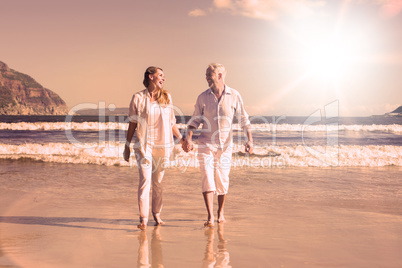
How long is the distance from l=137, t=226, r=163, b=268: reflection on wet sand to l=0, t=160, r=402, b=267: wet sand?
1cm

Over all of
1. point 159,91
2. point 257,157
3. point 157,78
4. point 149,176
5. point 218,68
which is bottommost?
point 257,157

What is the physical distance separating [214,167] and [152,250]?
1.50 m

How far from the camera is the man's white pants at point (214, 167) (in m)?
4.87

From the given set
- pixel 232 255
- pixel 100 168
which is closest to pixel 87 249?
pixel 232 255

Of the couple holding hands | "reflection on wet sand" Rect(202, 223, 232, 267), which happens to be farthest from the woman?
"reflection on wet sand" Rect(202, 223, 232, 267)

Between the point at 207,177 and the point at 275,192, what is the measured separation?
10.4 ft

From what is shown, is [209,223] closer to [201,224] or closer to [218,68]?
[201,224]

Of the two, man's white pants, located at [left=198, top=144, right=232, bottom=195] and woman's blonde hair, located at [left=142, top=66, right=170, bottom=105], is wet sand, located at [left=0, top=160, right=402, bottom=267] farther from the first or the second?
woman's blonde hair, located at [left=142, top=66, right=170, bottom=105]

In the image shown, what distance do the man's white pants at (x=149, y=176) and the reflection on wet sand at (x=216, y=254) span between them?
0.86 metres

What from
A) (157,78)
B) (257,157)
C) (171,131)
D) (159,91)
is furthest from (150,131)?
(257,157)

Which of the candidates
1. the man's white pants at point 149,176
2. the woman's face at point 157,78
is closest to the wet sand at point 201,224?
the man's white pants at point 149,176

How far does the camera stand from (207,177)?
485 centimetres

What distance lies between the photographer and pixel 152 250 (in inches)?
155

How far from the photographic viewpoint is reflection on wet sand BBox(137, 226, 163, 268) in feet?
11.6
